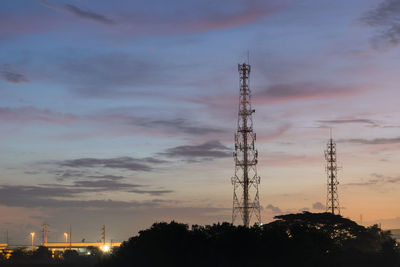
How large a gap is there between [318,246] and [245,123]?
27.9 m

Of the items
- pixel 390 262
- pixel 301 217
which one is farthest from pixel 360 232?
pixel 390 262

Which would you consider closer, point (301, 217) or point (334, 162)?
point (334, 162)

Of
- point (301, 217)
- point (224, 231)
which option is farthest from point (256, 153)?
point (301, 217)

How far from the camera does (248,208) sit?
11912cm

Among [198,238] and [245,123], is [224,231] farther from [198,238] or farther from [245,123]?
[245,123]

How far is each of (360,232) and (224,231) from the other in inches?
2626

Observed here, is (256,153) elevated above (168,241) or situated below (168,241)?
above

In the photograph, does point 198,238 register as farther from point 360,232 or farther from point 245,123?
point 360,232

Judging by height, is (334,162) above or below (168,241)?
above

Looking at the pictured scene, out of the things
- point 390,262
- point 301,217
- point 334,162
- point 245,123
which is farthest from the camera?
point 301,217

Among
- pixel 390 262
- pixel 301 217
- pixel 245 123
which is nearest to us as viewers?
pixel 245 123

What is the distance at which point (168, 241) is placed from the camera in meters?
117

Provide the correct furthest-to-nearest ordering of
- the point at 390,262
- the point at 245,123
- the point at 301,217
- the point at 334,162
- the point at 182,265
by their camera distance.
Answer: the point at 301,217
the point at 334,162
the point at 390,262
the point at 245,123
the point at 182,265

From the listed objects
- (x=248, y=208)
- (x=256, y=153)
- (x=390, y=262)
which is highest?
(x=256, y=153)
